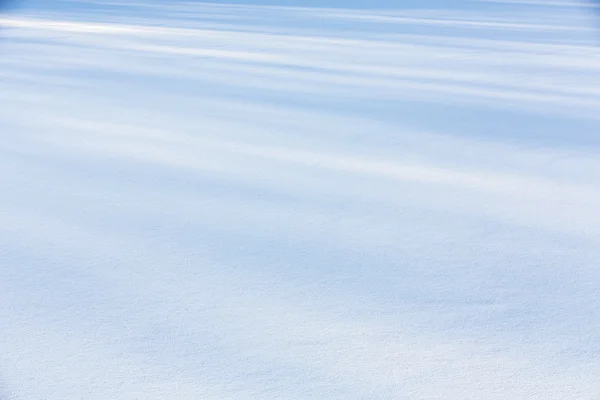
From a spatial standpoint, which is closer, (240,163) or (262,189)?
(262,189)

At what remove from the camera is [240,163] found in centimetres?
206

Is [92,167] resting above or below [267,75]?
below

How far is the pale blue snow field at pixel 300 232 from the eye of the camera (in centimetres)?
110

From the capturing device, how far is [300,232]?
1.59 metres

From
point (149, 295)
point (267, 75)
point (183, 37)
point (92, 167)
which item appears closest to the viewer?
point (149, 295)

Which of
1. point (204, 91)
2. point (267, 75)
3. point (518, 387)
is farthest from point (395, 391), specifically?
point (267, 75)

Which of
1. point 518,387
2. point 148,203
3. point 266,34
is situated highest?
point 266,34

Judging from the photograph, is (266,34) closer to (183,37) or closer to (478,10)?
(183,37)

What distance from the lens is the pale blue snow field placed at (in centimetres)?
110

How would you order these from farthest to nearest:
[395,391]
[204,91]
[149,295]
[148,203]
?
[204,91], [148,203], [149,295], [395,391]

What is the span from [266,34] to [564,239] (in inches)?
128

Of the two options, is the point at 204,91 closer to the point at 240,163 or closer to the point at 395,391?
the point at 240,163

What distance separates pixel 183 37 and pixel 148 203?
2898mm

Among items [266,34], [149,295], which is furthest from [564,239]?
[266,34]
